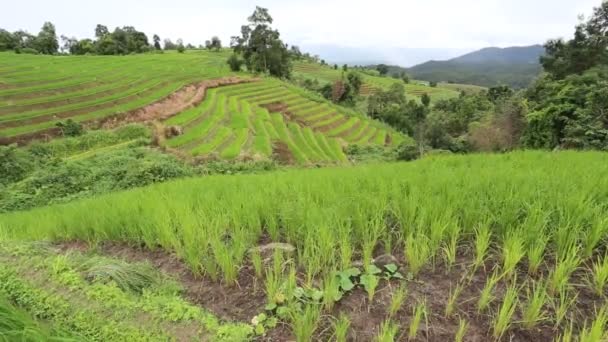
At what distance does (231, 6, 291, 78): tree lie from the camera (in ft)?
163

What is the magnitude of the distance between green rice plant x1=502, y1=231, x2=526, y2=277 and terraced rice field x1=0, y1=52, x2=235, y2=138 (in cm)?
2567

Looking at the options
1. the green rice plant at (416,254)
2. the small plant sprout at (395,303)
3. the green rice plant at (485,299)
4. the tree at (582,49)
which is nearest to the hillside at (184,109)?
the tree at (582,49)

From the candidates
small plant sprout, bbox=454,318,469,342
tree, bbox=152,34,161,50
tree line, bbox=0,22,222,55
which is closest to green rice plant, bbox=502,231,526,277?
small plant sprout, bbox=454,318,469,342

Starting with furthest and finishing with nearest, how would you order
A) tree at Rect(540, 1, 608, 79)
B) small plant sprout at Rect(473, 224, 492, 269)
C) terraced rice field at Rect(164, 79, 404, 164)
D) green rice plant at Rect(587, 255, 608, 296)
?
tree at Rect(540, 1, 608, 79)
terraced rice field at Rect(164, 79, 404, 164)
small plant sprout at Rect(473, 224, 492, 269)
green rice plant at Rect(587, 255, 608, 296)

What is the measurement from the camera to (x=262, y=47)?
5153 cm

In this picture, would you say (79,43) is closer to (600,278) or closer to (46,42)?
(46,42)

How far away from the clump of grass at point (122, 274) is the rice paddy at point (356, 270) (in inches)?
0.6

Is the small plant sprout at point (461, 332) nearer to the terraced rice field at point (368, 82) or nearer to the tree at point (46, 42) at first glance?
the tree at point (46, 42)

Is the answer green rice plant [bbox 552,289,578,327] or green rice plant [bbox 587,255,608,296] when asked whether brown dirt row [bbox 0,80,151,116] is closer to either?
green rice plant [bbox 552,289,578,327]

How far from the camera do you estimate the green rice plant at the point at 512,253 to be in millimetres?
2430

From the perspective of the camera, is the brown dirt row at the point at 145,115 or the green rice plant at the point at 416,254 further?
the brown dirt row at the point at 145,115

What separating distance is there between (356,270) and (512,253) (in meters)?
1.07

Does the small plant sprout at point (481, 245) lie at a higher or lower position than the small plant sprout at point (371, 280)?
higher

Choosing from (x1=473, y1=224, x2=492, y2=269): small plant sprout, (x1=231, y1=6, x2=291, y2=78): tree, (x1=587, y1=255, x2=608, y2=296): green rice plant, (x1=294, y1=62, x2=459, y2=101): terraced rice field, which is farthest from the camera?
(x1=294, y1=62, x2=459, y2=101): terraced rice field
